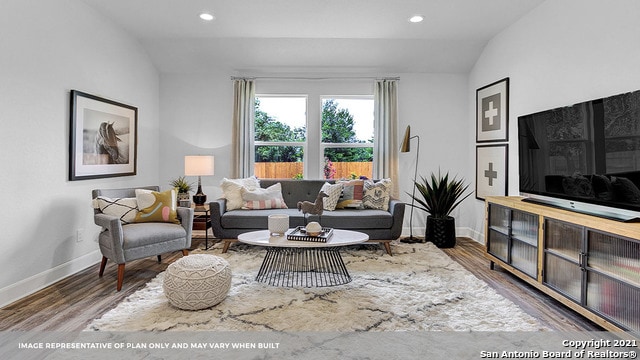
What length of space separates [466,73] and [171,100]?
4.15 metres

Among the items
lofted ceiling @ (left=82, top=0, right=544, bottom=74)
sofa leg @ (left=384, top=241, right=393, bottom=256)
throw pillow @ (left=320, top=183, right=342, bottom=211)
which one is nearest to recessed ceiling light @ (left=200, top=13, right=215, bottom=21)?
lofted ceiling @ (left=82, top=0, right=544, bottom=74)

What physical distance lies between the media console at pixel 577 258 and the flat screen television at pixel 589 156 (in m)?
0.18

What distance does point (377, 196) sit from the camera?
4379mm

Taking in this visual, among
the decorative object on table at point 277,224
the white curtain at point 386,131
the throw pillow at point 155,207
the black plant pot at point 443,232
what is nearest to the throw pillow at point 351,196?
the white curtain at point 386,131

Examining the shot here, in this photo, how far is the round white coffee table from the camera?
2906mm

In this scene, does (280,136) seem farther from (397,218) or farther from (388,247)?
(388,247)

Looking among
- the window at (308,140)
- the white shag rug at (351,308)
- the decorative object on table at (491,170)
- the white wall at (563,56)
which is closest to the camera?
the white shag rug at (351,308)

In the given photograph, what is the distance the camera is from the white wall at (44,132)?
2674 millimetres

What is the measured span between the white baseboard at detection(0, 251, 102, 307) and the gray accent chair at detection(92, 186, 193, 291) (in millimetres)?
333

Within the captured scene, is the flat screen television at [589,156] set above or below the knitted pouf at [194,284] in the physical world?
above

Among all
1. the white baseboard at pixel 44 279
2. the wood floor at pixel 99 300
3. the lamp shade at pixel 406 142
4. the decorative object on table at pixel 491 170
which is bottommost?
the wood floor at pixel 99 300

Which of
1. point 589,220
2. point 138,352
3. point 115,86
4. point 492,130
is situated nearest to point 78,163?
point 115,86

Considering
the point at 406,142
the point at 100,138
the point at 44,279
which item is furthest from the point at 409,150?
the point at 44,279

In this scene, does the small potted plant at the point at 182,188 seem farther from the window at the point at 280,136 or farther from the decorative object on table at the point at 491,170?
the decorative object on table at the point at 491,170
